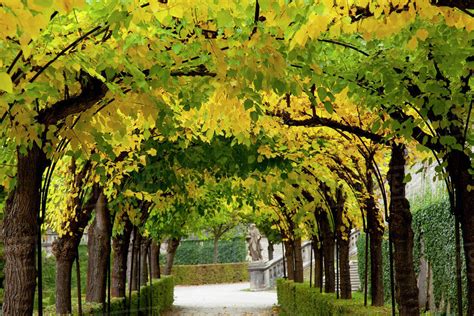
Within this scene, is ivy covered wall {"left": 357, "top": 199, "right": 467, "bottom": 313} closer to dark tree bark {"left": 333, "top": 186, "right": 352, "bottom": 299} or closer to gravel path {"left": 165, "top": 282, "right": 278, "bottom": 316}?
dark tree bark {"left": 333, "top": 186, "right": 352, "bottom": 299}

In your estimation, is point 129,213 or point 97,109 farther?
point 129,213

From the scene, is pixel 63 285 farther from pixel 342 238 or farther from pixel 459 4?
pixel 459 4

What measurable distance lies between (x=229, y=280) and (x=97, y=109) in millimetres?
43762

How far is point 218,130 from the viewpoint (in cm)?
951

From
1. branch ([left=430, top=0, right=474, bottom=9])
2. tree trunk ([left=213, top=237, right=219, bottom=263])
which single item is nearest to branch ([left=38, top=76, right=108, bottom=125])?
branch ([left=430, top=0, right=474, bottom=9])

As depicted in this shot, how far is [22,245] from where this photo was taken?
6852mm

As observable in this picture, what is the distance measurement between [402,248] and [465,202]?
2094 mm

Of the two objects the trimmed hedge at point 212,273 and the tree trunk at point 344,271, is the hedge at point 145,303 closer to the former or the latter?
the tree trunk at point 344,271

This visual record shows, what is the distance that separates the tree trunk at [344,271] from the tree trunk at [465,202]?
7.76 metres

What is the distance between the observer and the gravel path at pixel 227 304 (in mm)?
26250

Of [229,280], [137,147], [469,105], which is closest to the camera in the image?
[469,105]

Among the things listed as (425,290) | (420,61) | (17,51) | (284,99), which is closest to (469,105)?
(420,61)

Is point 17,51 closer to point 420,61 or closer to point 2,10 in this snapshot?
point 2,10

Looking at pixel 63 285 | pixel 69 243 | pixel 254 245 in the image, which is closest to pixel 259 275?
pixel 254 245
